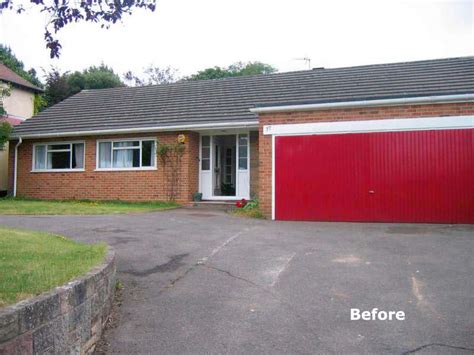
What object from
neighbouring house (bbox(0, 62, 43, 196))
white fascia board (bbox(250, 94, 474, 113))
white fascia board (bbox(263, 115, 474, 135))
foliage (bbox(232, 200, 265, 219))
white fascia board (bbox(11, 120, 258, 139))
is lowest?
foliage (bbox(232, 200, 265, 219))

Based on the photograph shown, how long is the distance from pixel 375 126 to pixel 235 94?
7315 millimetres

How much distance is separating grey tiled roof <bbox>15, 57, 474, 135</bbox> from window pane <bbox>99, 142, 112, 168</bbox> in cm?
71

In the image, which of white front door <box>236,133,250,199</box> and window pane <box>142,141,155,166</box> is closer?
white front door <box>236,133,250,199</box>

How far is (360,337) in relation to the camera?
4160mm

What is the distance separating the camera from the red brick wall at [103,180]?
15.3 metres

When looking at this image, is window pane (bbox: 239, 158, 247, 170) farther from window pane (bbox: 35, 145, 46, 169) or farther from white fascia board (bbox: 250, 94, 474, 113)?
window pane (bbox: 35, 145, 46, 169)

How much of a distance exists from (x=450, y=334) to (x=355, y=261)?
2.63m

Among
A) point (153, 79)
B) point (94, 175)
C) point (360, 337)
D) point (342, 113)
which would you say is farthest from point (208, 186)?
point (153, 79)

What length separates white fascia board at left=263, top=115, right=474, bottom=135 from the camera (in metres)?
10.5

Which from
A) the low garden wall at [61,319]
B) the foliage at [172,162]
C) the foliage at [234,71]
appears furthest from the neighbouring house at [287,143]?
the foliage at [234,71]

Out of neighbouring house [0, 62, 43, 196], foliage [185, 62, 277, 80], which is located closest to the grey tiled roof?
neighbouring house [0, 62, 43, 196]

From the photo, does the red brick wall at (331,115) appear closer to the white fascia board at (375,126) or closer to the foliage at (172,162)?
the white fascia board at (375,126)

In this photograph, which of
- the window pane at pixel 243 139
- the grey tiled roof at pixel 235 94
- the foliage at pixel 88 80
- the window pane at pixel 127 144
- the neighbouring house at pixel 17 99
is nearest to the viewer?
the grey tiled roof at pixel 235 94

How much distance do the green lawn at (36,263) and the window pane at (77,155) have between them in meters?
10.6
